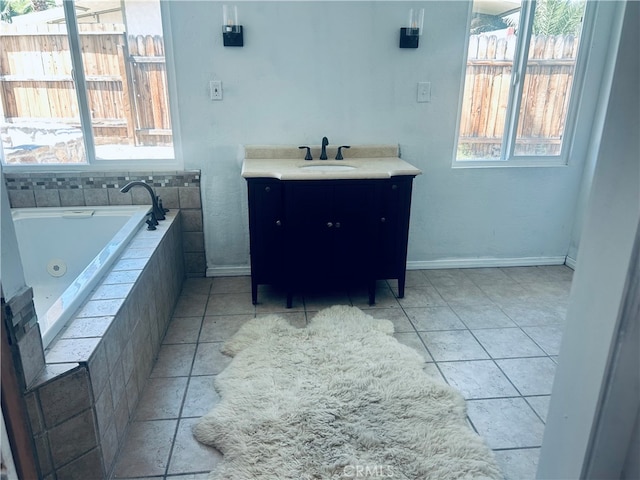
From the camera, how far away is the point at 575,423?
66 cm

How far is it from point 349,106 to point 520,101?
43.7 inches

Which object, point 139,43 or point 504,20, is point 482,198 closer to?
point 504,20

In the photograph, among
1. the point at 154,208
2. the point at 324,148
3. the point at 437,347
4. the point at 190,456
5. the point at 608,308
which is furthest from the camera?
the point at 324,148

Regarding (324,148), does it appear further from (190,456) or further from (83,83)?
(190,456)

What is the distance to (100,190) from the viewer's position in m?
2.64

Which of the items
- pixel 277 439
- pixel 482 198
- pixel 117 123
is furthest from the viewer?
pixel 482 198

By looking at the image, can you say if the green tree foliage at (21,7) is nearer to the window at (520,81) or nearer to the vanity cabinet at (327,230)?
the vanity cabinet at (327,230)

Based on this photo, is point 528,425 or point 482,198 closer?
point 528,425

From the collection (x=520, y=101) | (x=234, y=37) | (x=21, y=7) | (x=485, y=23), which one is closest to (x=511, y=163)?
(x=520, y=101)

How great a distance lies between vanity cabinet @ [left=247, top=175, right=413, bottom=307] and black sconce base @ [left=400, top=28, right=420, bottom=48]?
83 centimetres

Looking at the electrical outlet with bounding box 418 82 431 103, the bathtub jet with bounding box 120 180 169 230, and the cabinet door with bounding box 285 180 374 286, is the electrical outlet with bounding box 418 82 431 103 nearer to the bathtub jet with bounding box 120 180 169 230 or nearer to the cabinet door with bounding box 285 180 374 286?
the cabinet door with bounding box 285 180 374 286

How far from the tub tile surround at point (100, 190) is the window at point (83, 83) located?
123 mm

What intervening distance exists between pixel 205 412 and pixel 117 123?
182cm

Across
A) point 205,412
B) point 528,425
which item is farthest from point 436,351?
point 205,412
